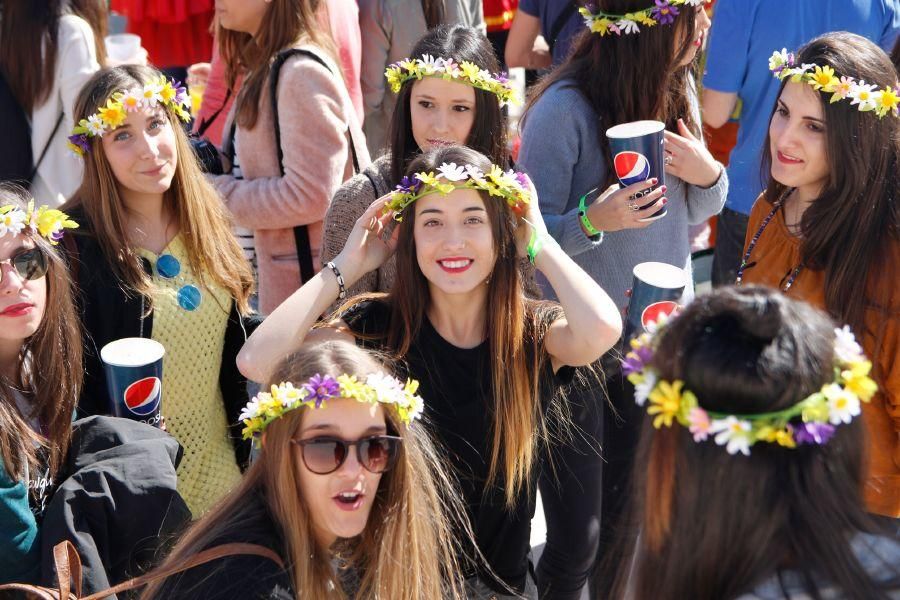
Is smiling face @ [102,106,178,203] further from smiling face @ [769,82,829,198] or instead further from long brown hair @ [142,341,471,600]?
smiling face @ [769,82,829,198]

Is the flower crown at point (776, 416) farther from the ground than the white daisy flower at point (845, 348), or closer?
closer

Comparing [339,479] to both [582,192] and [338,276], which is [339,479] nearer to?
[338,276]

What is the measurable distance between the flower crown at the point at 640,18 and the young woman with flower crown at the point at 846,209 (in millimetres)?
374

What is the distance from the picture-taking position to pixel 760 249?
11.0 ft

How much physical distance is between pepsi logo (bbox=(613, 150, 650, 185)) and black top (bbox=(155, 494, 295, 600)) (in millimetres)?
1685

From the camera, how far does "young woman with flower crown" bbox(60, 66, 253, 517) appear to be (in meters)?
3.19

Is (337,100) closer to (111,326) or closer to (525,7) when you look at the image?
(111,326)

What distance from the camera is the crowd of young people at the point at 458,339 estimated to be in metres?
1.82

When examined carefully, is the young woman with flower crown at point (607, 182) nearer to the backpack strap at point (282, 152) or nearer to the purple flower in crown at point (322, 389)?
the backpack strap at point (282, 152)

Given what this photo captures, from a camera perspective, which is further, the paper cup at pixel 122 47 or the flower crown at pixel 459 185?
the paper cup at pixel 122 47

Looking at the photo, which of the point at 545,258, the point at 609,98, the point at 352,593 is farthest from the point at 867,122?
the point at 352,593

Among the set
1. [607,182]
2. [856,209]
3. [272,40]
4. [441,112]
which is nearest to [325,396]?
[441,112]

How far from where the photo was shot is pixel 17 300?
278 cm

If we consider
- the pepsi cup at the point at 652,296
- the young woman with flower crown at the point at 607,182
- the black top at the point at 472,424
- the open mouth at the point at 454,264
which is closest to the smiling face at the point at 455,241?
the open mouth at the point at 454,264
